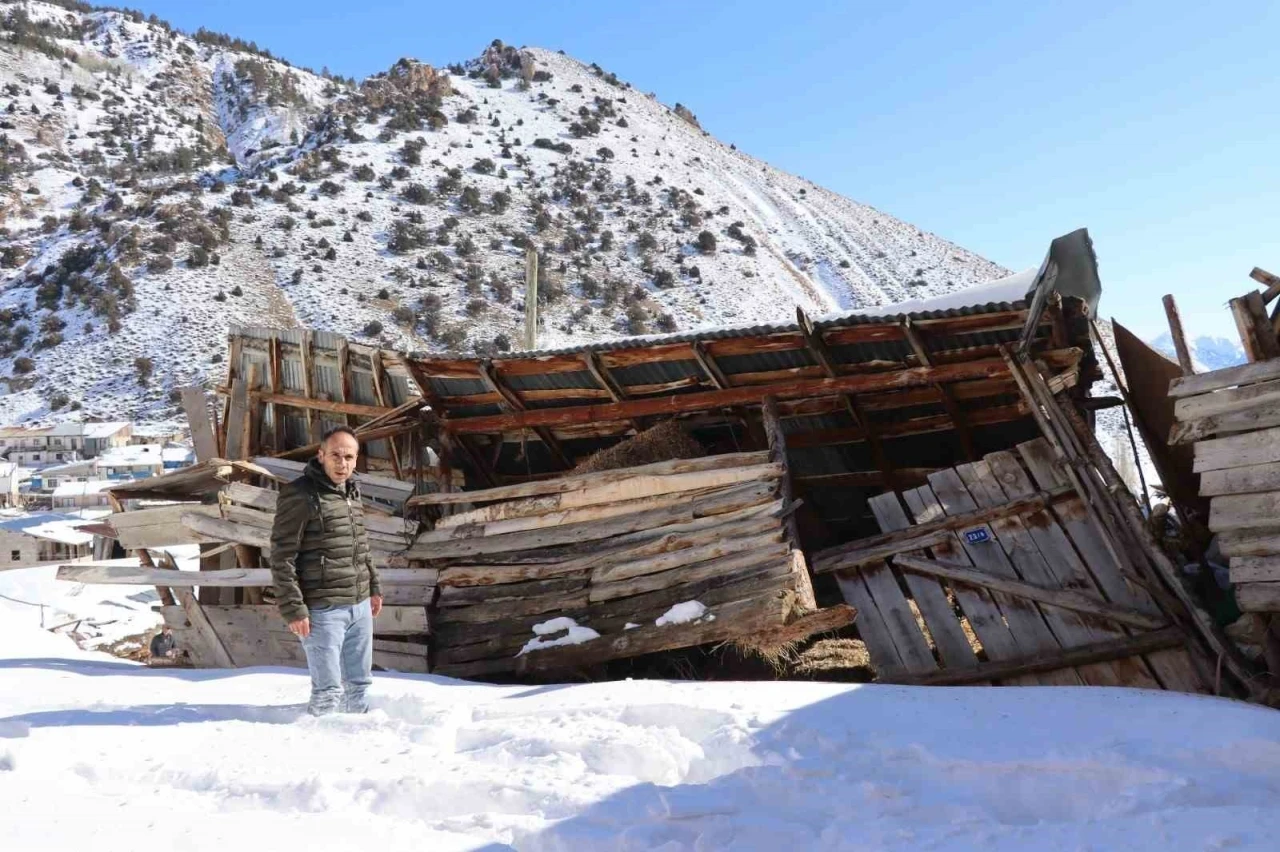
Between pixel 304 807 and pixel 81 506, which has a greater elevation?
pixel 81 506

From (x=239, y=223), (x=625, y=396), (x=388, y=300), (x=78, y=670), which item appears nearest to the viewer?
(x=78, y=670)


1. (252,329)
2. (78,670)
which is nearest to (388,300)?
(252,329)

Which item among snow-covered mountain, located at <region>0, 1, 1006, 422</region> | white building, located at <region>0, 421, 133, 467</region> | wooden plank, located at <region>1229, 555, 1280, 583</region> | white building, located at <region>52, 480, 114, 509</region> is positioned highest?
snow-covered mountain, located at <region>0, 1, 1006, 422</region>

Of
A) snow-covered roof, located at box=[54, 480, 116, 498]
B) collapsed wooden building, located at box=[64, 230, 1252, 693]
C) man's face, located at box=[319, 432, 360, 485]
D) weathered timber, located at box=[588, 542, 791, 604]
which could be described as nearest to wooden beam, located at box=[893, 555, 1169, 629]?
collapsed wooden building, located at box=[64, 230, 1252, 693]

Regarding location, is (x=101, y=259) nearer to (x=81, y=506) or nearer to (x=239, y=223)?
(x=239, y=223)

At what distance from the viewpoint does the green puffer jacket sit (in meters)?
5.39

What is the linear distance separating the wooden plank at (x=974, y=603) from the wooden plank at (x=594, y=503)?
47.7 inches

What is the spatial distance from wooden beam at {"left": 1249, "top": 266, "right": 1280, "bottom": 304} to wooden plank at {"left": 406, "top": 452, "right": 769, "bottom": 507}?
371 centimetres

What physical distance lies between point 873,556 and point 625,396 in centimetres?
277

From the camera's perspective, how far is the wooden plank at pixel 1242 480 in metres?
5.25

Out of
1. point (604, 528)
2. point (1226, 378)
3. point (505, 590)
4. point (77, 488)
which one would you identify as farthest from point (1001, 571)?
point (77, 488)

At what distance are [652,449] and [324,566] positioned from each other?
3683 mm

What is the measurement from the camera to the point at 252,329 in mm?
10797

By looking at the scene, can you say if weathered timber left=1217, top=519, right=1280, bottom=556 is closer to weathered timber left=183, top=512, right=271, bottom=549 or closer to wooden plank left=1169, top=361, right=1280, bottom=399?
wooden plank left=1169, top=361, right=1280, bottom=399
